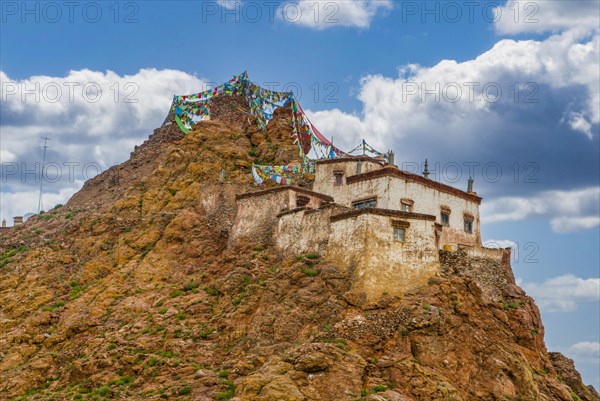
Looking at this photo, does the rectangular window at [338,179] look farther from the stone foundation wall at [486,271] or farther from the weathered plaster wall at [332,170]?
the stone foundation wall at [486,271]

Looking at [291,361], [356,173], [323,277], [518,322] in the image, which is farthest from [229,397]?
[356,173]

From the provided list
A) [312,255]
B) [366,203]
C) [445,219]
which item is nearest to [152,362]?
[312,255]

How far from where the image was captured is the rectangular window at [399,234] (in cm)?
4594

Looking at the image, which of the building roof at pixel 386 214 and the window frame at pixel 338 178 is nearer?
the building roof at pixel 386 214

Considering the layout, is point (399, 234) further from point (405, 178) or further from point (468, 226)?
point (468, 226)

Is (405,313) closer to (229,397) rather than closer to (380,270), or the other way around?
(380,270)

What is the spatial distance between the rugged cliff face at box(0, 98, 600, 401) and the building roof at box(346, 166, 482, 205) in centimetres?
622

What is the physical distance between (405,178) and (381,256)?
931 centimetres

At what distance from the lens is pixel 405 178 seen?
5347 centimetres

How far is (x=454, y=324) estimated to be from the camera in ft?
142

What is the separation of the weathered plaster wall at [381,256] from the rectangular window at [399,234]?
0.19 m

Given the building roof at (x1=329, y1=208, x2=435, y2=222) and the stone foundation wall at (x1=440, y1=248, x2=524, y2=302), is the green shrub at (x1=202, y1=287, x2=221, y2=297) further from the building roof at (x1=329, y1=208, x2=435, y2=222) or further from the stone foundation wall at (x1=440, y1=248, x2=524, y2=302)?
the stone foundation wall at (x1=440, y1=248, x2=524, y2=302)

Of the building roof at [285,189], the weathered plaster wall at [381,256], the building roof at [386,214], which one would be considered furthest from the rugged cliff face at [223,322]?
the building roof at [386,214]

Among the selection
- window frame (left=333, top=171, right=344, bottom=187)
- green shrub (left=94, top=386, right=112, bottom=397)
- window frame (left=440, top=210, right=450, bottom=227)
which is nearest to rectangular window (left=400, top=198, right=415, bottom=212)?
window frame (left=440, top=210, right=450, bottom=227)
